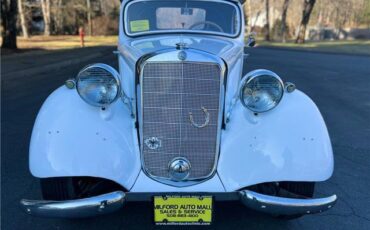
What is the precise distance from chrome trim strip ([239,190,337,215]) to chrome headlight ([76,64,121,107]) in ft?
4.27

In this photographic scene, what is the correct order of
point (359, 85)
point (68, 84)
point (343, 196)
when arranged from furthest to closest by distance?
point (359, 85), point (343, 196), point (68, 84)

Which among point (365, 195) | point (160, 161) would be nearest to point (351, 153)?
point (365, 195)

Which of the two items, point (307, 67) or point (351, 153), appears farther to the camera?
point (307, 67)

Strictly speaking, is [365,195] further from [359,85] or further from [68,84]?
[359,85]

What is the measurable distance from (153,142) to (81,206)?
70 centimetres

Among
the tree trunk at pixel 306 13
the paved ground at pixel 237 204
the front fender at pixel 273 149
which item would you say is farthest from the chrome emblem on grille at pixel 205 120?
the tree trunk at pixel 306 13

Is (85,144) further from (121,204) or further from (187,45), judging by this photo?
(187,45)

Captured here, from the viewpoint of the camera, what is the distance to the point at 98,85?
346cm

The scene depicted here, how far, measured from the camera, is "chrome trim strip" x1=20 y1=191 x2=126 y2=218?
2.96 meters

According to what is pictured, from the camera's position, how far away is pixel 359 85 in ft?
39.2

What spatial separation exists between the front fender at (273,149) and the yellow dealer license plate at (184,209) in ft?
0.85

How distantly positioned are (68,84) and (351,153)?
391 cm

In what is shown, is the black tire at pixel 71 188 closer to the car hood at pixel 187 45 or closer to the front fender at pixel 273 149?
the front fender at pixel 273 149

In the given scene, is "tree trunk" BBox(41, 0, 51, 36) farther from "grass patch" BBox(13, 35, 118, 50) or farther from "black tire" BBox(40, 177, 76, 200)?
"black tire" BBox(40, 177, 76, 200)
